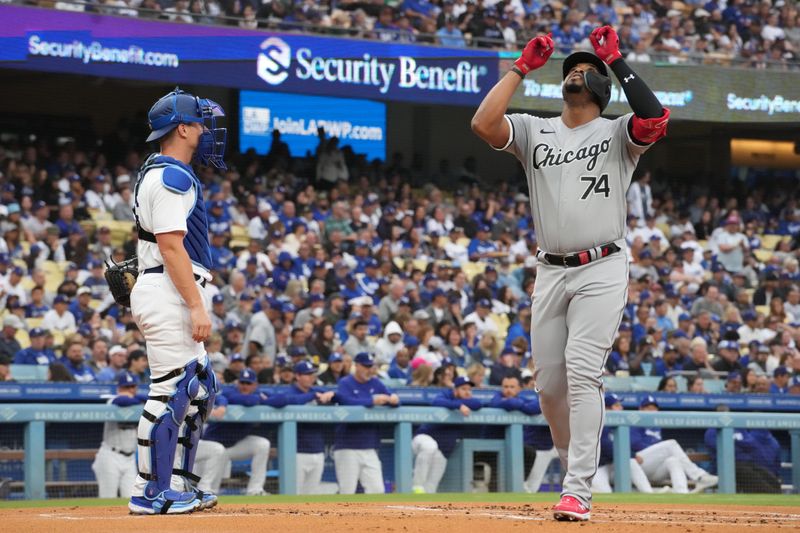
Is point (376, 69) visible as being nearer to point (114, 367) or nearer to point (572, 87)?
point (114, 367)

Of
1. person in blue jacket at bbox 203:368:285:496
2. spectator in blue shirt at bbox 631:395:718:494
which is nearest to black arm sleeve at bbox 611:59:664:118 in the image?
person in blue jacket at bbox 203:368:285:496

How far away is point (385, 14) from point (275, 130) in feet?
8.90

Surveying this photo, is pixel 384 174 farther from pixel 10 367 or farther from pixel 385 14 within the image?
pixel 10 367

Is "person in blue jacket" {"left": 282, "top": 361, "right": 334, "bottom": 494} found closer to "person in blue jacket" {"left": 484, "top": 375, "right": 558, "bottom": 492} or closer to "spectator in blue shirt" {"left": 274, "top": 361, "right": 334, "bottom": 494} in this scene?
"spectator in blue shirt" {"left": 274, "top": 361, "right": 334, "bottom": 494}

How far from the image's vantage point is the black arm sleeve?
591 centimetres

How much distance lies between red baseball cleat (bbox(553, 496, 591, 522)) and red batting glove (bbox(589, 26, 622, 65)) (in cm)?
202

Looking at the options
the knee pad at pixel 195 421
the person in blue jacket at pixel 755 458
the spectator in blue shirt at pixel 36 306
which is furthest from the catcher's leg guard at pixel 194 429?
the spectator in blue shirt at pixel 36 306

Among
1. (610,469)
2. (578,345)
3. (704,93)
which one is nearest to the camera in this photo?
(578,345)

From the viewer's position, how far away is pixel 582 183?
19.8 feet

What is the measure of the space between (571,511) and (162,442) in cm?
190

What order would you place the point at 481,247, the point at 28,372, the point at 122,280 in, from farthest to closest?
1. the point at 481,247
2. the point at 28,372
3. the point at 122,280

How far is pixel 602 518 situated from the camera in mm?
5977

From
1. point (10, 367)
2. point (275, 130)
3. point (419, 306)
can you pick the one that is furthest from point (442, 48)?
point (10, 367)

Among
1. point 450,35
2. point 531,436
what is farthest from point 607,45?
point 450,35
